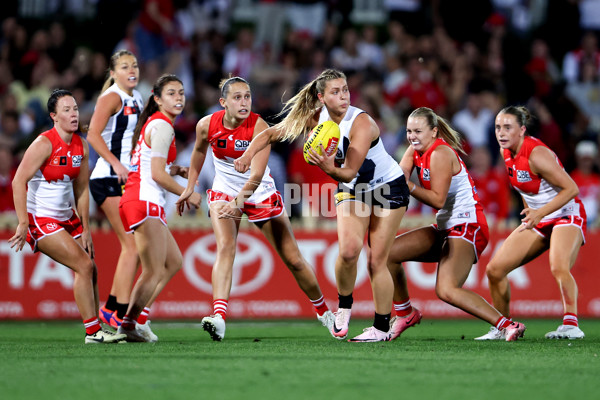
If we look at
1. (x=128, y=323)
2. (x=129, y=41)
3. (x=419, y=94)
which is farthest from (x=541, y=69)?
(x=128, y=323)

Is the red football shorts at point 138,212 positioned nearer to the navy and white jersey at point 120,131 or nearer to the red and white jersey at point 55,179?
the red and white jersey at point 55,179

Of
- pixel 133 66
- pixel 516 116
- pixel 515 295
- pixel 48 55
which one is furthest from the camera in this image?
pixel 48 55

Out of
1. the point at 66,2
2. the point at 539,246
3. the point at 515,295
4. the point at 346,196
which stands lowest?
the point at 515,295

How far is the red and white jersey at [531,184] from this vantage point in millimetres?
8367

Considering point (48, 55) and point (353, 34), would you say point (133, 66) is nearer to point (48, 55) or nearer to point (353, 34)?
point (48, 55)

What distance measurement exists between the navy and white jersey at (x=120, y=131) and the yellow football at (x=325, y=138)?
2.43 metres

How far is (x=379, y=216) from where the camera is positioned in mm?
7812

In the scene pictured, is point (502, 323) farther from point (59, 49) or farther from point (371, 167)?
point (59, 49)

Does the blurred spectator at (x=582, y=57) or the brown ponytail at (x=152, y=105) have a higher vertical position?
the blurred spectator at (x=582, y=57)

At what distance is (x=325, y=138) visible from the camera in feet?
24.2

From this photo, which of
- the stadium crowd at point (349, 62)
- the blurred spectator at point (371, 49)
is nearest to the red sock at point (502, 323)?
the stadium crowd at point (349, 62)

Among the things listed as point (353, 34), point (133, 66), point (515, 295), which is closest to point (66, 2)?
point (353, 34)

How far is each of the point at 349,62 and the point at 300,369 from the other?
11048 mm

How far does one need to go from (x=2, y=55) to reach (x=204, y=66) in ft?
11.6
